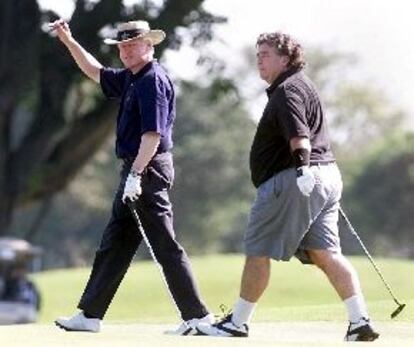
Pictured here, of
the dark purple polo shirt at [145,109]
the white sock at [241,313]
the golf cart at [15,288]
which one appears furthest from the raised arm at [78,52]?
the golf cart at [15,288]

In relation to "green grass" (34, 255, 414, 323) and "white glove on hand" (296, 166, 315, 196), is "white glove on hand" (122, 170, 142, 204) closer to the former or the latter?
"white glove on hand" (296, 166, 315, 196)

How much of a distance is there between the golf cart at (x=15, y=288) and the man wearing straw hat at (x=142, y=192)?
16436 millimetres

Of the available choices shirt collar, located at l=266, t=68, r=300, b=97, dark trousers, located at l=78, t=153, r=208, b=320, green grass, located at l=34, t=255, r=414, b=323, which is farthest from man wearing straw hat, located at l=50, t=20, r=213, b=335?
green grass, located at l=34, t=255, r=414, b=323

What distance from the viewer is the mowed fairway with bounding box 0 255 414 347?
7863 millimetres

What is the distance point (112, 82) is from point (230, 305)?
20.8 m

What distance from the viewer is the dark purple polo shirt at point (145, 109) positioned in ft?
28.5

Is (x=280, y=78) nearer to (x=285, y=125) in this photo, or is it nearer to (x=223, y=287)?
(x=285, y=125)

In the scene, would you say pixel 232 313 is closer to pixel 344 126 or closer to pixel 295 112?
pixel 295 112

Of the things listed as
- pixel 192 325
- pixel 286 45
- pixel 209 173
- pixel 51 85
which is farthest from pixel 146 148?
pixel 209 173

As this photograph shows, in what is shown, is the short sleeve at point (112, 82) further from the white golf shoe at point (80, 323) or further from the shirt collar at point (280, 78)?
the white golf shoe at point (80, 323)

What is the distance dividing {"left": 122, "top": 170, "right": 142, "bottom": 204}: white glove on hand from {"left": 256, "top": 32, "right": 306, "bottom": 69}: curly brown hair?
102cm

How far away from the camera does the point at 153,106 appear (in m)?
8.68

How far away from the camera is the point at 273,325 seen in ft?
35.6

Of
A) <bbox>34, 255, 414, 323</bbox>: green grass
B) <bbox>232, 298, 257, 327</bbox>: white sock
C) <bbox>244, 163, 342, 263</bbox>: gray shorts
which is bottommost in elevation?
<bbox>34, 255, 414, 323</bbox>: green grass
